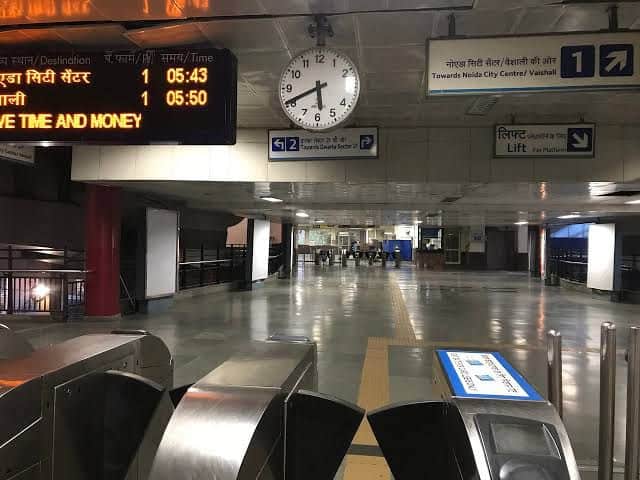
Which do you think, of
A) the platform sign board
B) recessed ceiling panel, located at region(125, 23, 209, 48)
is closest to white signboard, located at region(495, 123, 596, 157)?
recessed ceiling panel, located at region(125, 23, 209, 48)

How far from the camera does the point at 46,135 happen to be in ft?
11.4

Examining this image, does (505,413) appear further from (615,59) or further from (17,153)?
(17,153)

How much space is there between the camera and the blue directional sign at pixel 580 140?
226 inches

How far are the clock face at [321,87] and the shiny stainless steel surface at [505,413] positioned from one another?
246 cm

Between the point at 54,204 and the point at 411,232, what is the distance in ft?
104

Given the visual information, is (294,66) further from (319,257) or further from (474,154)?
(319,257)

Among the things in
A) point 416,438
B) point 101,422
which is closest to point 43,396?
point 101,422

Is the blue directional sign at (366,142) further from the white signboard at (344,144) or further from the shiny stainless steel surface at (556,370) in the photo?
the shiny stainless steel surface at (556,370)

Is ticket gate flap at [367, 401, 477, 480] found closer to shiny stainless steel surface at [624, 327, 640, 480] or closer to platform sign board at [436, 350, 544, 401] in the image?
platform sign board at [436, 350, 544, 401]

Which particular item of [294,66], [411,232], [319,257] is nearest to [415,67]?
[294,66]

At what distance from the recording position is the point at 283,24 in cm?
348

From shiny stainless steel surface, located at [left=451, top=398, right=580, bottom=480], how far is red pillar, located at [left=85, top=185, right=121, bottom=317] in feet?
26.0

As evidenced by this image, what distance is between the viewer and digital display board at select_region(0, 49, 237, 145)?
3.38 metres

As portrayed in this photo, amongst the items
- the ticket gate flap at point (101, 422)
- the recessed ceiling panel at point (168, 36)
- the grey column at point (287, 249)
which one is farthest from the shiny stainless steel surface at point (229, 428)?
the grey column at point (287, 249)
